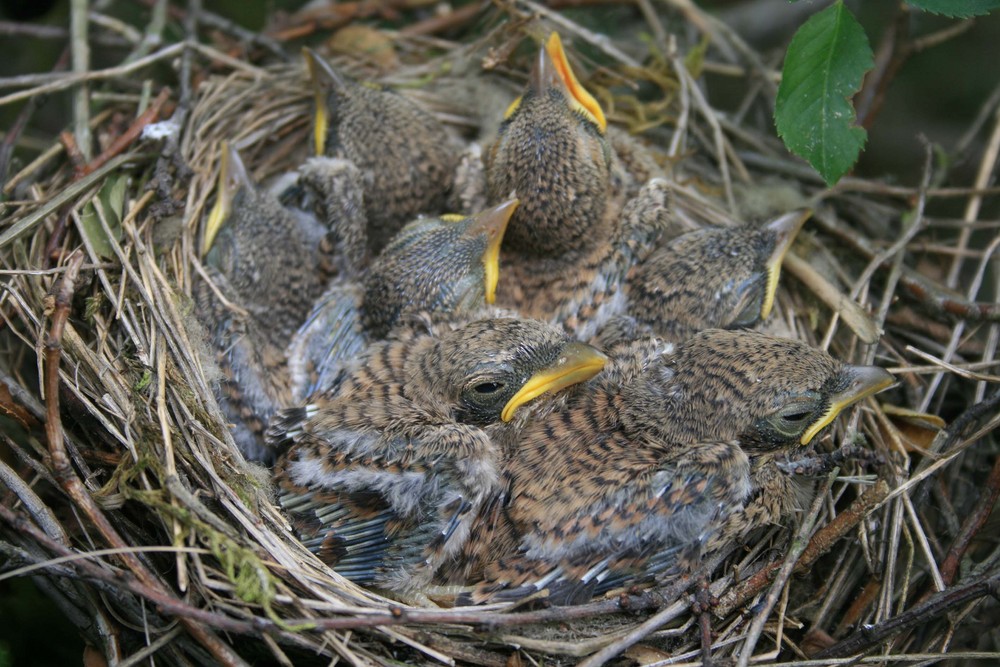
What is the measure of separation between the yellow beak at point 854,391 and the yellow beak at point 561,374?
1.90 feet

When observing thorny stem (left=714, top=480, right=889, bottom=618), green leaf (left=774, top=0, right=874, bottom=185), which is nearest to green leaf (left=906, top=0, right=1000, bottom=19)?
green leaf (left=774, top=0, right=874, bottom=185)

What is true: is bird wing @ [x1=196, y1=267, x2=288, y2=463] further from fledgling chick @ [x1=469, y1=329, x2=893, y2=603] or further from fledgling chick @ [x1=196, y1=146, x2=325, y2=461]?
fledgling chick @ [x1=469, y1=329, x2=893, y2=603]

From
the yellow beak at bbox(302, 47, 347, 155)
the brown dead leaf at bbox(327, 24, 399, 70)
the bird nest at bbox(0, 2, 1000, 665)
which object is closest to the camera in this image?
the bird nest at bbox(0, 2, 1000, 665)

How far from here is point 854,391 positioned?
2.09 m

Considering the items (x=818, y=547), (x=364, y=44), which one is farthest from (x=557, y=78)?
(x=818, y=547)

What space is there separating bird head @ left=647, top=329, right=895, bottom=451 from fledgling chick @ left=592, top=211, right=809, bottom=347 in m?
0.27

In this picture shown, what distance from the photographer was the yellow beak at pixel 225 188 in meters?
2.55

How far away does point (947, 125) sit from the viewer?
3281 mm

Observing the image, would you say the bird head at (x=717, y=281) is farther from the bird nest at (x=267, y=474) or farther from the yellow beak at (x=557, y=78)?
the yellow beak at (x=557, y=78)

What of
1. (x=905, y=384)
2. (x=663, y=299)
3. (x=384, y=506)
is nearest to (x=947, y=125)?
(x=905, y=384)

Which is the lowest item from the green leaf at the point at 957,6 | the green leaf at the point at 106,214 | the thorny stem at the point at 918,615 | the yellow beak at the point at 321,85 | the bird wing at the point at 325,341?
the thorny stem at the point at 918,615

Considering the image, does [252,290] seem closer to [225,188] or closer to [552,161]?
[225,188]

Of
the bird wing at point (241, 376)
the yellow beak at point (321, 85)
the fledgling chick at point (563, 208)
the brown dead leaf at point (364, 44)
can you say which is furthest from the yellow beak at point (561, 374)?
the brown dead leaf at point (364, 44)

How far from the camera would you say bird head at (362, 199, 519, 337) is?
2463 millimetres
